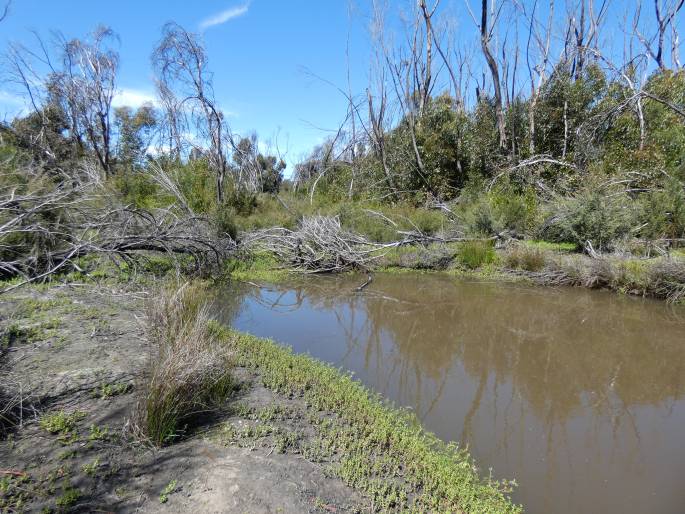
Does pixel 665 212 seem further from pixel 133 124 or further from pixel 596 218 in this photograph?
pixel 133 124

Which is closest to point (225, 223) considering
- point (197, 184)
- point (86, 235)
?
point (197, 184)

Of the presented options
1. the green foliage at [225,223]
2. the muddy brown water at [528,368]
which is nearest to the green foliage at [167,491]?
the muddy brown water at [528,368]

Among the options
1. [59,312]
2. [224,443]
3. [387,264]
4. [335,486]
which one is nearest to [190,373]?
[224,443]

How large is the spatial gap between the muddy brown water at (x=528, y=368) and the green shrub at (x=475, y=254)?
3.89 feet

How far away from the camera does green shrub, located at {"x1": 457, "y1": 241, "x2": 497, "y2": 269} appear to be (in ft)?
37.0

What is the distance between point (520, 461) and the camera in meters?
3.50

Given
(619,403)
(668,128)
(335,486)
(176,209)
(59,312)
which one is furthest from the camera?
(668,128)

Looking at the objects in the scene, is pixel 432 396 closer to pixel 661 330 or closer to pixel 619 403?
pixel 619 403

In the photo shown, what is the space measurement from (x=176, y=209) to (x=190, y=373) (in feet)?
31.8

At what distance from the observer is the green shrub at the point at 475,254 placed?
1128cm

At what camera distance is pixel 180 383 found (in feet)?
10.8

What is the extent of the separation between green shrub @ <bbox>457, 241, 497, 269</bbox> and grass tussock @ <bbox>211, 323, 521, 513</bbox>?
297 inches

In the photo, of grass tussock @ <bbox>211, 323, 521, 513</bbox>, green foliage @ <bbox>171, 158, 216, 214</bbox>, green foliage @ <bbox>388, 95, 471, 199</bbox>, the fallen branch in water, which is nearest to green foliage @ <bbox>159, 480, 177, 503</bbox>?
grass tussock @ <bbox>211, 323, 521, 513</bbox>

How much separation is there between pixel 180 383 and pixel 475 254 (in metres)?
9.46
